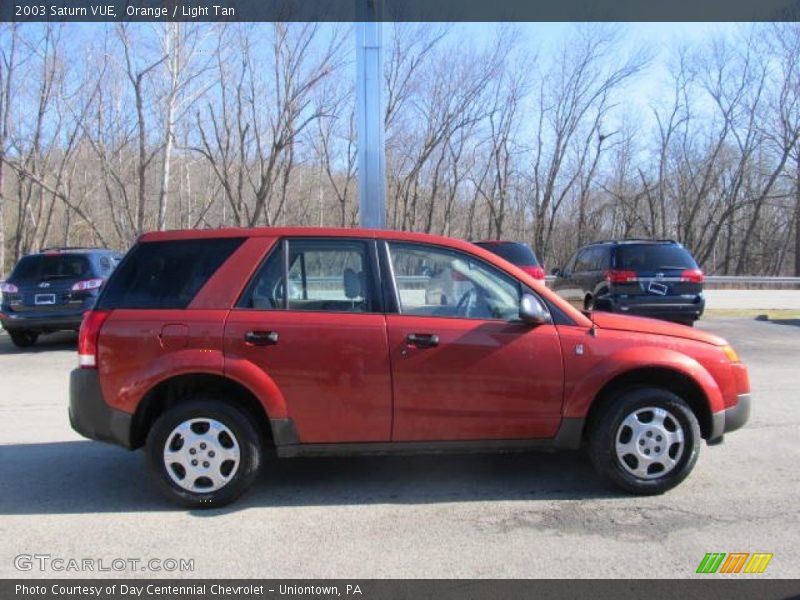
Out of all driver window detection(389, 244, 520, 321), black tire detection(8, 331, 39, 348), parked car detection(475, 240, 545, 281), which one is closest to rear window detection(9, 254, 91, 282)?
black tire detection(8, 331, 39, 348)

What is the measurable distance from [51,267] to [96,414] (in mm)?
8443

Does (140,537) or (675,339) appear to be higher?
(675,339)

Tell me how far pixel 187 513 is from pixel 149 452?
0.46 metres

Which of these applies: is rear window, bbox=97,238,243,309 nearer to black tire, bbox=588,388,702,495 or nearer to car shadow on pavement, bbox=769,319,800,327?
black tire, bbox=588,388,702,495

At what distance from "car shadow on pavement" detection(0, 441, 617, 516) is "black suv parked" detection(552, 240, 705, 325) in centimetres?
663

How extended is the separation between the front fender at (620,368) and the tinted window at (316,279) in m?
1.48

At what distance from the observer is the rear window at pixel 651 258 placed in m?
11.1

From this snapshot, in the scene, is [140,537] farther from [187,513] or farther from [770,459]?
[770,459]

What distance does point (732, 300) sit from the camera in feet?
63.3

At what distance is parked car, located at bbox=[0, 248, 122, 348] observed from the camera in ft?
36.0

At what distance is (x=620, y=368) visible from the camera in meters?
4.09

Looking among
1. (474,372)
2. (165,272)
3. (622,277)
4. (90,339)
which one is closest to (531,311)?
(474,372)

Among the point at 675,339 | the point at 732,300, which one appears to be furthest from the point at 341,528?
the point at 732,300

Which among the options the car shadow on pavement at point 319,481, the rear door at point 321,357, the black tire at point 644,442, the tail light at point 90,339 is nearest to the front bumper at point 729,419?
the black tire at point 644,442
